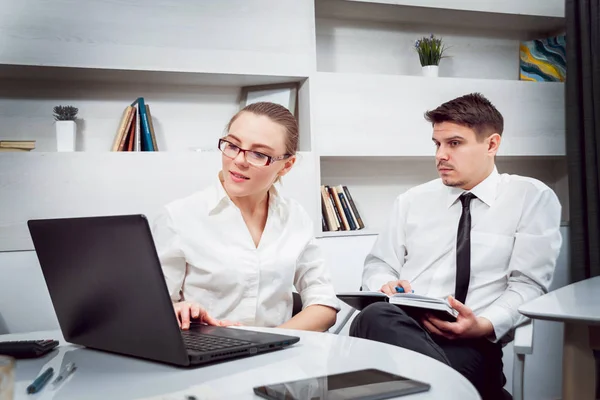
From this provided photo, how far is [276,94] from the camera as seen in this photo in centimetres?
318

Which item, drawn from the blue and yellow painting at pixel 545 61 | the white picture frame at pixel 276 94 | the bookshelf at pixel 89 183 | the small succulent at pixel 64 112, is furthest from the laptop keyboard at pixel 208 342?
the blue and yellow painting at pixel 545 61

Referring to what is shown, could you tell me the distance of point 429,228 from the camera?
2.28m

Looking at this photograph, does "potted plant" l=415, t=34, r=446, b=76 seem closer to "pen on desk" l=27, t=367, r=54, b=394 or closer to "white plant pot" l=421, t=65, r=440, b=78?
"white plant pot" l=421, t=65, r=440, b=78

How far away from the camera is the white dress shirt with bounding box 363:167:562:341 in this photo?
2023 mm

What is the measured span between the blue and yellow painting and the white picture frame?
1390 millimetres

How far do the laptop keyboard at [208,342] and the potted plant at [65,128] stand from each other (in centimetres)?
192

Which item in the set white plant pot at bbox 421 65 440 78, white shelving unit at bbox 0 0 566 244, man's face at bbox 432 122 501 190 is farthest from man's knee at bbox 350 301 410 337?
white plant pot at bbox 421 65 440 78

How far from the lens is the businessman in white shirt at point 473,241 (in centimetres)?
188

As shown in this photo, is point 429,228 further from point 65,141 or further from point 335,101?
point 65,141

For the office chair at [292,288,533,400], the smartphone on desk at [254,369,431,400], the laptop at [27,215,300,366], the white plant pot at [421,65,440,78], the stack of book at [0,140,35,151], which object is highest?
the white plant pot at [421,65,440,78]

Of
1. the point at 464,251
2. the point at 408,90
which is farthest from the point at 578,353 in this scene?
the point at 408,90

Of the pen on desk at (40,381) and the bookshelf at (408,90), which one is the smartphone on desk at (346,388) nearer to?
the pen on desk at (40,381)

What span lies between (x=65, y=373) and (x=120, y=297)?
5.2 inches

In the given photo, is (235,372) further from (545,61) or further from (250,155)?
(545,61)
